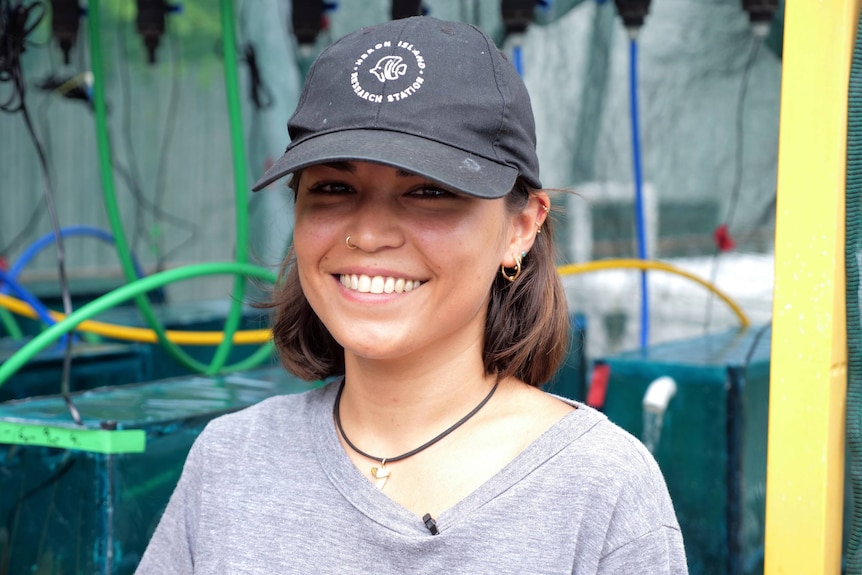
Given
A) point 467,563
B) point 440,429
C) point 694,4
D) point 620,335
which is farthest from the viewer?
point 620,335

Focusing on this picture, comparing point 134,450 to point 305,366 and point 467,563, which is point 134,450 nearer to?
point 305,366

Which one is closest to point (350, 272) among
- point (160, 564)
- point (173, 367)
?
point (160, 564)

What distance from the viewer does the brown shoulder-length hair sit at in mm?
1350

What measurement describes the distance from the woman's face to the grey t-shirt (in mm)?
195

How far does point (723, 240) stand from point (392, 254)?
268cm

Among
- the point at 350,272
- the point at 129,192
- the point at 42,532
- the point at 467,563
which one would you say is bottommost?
the point at 129,192

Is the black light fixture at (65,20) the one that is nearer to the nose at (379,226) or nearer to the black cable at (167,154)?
the nose at (379,226)

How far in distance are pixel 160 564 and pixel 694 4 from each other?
303 centimetres

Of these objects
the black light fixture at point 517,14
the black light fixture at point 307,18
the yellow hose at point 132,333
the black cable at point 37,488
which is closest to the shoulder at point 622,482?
the black cable at point 37,488

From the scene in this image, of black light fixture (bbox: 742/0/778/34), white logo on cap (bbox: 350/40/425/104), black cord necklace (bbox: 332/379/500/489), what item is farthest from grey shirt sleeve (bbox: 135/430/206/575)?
black light fixture (bbox: 742/0/778/34)

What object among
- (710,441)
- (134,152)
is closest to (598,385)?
(710,441)

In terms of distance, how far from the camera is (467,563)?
1139 mm

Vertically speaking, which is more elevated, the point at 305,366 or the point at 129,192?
the point at 305,366

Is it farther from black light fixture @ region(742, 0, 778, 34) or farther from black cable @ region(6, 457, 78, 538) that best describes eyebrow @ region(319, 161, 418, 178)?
black light fixture @ region(742, 0, 778, 34)
